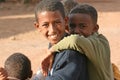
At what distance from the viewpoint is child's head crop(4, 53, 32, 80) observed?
222cm

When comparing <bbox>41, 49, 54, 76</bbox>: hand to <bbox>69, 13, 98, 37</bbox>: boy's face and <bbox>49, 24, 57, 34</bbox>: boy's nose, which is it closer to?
<bbox>49, 24, 57, 34</bbox>: boy's nose

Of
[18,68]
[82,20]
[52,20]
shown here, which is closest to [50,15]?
[52,20]

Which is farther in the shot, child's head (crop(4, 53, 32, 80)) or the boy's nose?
child's head (crop(4, 53, 32, 80))

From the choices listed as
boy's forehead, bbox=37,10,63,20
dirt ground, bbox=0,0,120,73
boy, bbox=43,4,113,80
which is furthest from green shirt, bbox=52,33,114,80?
dirt ground, bbox=0,0,120,73

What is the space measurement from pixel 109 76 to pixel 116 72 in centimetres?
75

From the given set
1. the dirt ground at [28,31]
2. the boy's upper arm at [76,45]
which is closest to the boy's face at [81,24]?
the boy's upper arm at [76,45]

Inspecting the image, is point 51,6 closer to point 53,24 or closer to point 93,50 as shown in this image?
point 53,24

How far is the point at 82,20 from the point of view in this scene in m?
1.98

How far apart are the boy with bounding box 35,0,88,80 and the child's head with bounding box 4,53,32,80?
0.50 m

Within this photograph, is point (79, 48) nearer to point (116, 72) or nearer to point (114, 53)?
point (116, 72)

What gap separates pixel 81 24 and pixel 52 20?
0.33 metres

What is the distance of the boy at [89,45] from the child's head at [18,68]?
0.46 m

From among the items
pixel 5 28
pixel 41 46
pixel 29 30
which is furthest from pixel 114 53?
pixel 5 28

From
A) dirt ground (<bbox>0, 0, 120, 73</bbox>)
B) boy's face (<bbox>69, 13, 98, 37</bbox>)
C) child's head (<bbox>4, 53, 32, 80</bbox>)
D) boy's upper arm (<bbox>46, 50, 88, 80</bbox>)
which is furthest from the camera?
dirt ground (<bbox>0, 0, 120, 73</bbox>)
